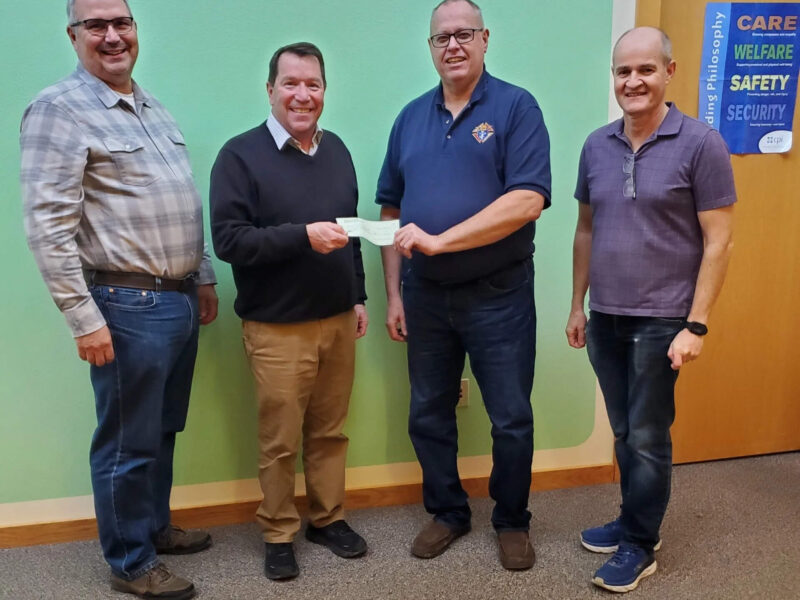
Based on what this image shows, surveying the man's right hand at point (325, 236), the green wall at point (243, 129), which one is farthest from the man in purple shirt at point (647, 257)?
the man's right hand at point (325, 236)

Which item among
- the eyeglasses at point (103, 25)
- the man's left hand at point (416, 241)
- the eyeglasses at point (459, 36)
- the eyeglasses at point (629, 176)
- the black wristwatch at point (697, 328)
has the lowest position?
the black wristwatch at point (697, 328)

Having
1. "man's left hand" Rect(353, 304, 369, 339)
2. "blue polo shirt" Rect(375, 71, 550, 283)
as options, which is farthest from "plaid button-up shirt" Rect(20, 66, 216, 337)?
"blue polo shirt" Rect(375, 71, 550, 283)

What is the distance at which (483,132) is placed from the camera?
1913 millimetres

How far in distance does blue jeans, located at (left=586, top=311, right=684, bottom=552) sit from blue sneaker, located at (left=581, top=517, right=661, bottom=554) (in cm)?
14

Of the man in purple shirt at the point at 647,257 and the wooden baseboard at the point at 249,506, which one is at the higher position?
the man in purple shirt at the point at 647,257

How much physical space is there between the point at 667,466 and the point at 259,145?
1.50 metres

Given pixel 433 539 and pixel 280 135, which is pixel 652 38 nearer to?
pixel 280 135

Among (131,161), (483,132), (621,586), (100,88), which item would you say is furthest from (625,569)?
(100,88)

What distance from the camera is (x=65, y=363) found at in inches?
88.4

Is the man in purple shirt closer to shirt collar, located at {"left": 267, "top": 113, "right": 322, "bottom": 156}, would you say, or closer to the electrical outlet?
the electrical outlet

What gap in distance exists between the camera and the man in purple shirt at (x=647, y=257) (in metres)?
1.71

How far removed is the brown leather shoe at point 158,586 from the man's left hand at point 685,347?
5.05 ft

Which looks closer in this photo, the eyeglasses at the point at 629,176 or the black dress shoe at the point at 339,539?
the eyeglasses at the point at 629,176

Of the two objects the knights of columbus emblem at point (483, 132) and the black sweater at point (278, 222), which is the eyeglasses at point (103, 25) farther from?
the knights of columbus emblem at point (483, 132)
